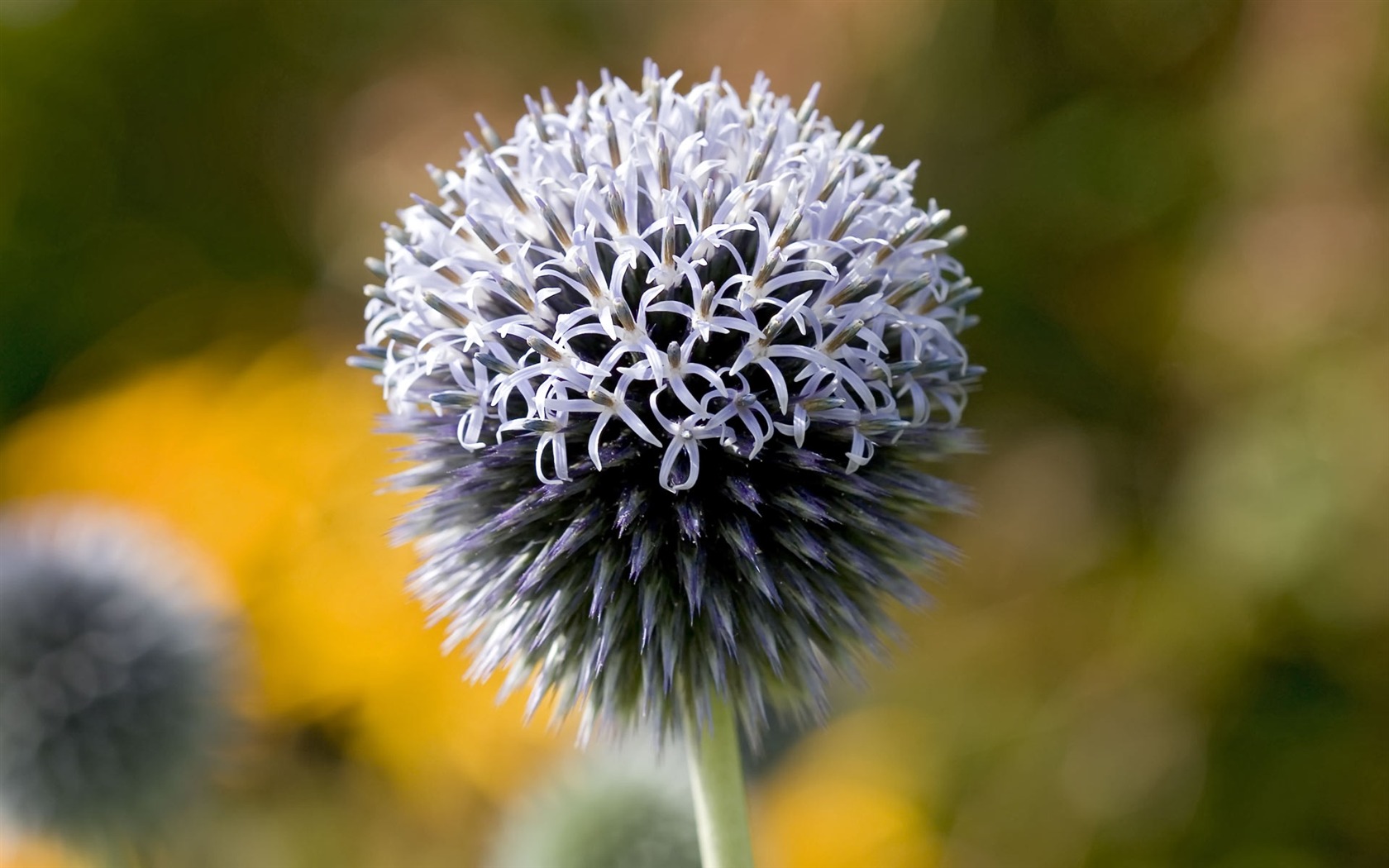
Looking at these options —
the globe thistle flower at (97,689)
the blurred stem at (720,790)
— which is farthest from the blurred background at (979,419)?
the blurred stem at (720,790)

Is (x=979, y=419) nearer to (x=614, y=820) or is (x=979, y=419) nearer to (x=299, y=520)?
(x=614, y=820)

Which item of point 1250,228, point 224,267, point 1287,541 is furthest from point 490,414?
point 224,267

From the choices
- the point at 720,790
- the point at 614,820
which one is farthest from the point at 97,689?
the point at 720,790

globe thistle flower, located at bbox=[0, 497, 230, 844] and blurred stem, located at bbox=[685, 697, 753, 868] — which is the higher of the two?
globe thistle flower, located at bbox=[0, 497, 230, 844]

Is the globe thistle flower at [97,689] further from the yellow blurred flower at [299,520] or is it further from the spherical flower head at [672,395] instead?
the spherical flower head at [672,395]

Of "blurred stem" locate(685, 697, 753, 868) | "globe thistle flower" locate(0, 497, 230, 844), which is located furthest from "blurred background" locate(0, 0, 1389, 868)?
"blurred stem" locate(685, 697, 753, 868)

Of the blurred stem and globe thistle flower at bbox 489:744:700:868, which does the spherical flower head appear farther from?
globe thistle flower at bbox 489:744:700:868
